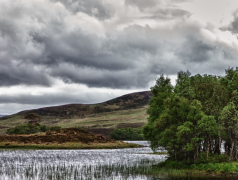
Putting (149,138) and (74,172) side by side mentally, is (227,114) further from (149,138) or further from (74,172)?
(74,172)

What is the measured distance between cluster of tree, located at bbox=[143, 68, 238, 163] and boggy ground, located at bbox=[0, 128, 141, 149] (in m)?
87.0

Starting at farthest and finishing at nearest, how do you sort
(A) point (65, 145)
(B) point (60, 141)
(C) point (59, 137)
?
(C) point (59, 137) < (B) point (60, 141) < (A) point (65, 145)

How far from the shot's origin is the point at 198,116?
63281 mm

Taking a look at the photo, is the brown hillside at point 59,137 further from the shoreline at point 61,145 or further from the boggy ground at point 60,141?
the shoreline at point 61,145

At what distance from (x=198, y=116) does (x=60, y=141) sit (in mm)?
109648

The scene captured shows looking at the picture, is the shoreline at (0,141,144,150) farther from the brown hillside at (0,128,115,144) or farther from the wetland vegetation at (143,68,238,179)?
the wetland vegetation at (143,68,238,179)

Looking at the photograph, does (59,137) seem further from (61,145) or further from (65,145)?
(61,145)

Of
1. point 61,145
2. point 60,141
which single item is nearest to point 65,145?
point 61,145

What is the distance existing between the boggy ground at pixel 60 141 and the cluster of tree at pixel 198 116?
87.0 metres

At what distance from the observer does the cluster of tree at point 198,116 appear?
203 ft

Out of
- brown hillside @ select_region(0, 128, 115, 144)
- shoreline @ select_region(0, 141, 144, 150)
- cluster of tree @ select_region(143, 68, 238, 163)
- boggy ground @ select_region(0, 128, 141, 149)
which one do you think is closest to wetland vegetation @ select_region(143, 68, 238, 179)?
cluster of tree @ select_region(143, 68, 238, 163)

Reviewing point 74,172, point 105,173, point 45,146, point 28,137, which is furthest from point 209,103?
point 28,137

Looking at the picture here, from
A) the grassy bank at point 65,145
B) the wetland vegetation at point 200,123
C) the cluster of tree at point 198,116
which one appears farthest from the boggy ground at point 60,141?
the wetland vegetation at point 200,123

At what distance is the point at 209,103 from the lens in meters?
66.6
